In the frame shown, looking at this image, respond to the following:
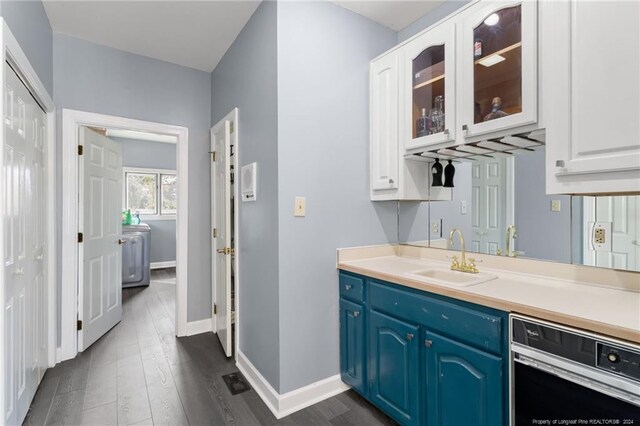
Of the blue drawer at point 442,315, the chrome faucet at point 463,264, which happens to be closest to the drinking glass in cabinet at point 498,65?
the chrome faucet at point 463,264

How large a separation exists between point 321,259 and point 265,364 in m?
0.81

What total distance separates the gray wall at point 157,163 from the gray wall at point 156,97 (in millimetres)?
3684

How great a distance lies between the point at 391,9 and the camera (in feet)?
7.49

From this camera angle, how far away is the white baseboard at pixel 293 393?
195cm

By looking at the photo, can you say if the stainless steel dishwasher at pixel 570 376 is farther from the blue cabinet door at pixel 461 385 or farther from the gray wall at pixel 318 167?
the gray wall at pixel 318 167

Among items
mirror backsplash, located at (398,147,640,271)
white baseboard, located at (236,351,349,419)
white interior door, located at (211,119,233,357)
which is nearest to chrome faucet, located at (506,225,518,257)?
mirror backsplash, located at (398,147,640,271)

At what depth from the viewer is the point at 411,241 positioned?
8.23 ft

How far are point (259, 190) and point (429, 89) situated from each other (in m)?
1.30

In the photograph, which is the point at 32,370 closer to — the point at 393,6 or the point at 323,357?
the point at 323,357

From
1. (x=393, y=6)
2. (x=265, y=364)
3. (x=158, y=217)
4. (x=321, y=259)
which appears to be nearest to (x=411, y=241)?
(x=321, y=259)

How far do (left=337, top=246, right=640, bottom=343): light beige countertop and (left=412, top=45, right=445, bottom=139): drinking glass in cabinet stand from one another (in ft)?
2.95

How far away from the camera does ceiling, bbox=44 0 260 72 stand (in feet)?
7.43

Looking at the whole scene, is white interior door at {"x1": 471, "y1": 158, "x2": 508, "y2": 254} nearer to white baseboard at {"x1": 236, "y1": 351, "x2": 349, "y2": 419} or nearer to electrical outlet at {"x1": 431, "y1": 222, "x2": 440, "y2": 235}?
electrical outlet at {"x1": 431, "y1": 222, "x2": 440, "y2": 235}

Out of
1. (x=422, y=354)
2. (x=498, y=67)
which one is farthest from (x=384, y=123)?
(x=422, y=354)
